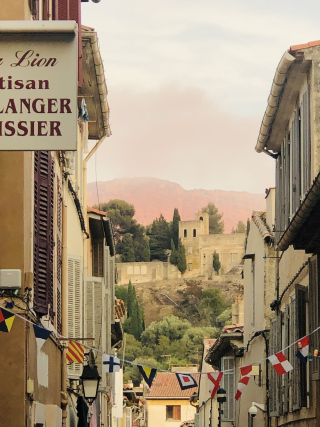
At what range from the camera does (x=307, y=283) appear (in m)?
12.7

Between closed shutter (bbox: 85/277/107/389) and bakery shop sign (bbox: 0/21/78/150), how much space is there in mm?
13078

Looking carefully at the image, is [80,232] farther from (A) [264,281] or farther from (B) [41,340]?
(B) [41,340]

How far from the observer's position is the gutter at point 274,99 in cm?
1221

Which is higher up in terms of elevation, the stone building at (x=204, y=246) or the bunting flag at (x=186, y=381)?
the stone building at (x=204, y=246)

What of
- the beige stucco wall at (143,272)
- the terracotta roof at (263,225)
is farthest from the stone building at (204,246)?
the terracotta roof at (263,225)

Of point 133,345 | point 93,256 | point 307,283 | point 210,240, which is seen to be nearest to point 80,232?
point 93,256

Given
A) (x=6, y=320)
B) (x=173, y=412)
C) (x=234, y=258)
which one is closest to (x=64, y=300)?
(x=6, y=320)

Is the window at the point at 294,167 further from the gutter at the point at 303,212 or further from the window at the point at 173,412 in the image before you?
the window at the point at 173,412

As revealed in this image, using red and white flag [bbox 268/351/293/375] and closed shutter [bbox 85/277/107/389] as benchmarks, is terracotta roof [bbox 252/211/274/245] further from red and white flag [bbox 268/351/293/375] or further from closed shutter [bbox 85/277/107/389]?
red and white flag [bbox 268/351/293/375]

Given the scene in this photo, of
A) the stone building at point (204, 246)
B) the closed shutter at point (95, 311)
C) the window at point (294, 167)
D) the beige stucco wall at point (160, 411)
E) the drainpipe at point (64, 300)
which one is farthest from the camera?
the stone building at point (204, 246)

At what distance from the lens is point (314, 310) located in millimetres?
11328

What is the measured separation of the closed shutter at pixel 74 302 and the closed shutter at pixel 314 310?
5061 millimetres

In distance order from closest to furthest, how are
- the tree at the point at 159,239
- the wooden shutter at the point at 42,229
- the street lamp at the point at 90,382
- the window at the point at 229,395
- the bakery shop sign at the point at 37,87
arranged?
1. the bakery shop sign at the point at 37,87
2. the wooden shutter at the point at 42,229
3. the street lamp at the point at 90,382
4. the window at the point at 229,395
5. the tree at the point at 159,239

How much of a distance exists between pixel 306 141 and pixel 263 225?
8661mm
